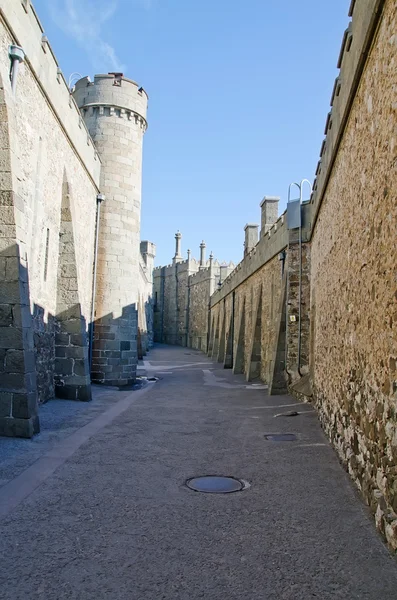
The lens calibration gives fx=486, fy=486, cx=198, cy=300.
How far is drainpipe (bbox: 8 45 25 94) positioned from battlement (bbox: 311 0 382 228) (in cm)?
493

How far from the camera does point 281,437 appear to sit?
7.73 metres

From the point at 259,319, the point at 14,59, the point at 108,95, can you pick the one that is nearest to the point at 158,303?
the point at 259,319

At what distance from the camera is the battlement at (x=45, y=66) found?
7.77 m

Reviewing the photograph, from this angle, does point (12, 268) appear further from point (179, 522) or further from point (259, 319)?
point (259, 319)

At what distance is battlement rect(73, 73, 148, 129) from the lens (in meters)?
15.9

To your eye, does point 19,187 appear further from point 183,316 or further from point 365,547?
point 183,316

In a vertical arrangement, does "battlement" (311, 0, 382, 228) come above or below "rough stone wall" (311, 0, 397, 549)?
above

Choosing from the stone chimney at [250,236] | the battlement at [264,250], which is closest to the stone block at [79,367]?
the battlement at [264,250]

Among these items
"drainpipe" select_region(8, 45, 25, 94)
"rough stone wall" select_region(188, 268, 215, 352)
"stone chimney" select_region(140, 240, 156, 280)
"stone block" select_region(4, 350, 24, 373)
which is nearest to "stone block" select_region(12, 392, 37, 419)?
"stone block" select_region(4, 350, 24, 373)

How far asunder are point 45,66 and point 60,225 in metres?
3.64

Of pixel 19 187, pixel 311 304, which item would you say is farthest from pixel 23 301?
pixel 311 304

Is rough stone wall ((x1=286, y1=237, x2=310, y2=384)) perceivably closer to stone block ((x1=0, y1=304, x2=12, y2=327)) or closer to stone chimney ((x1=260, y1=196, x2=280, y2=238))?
stone chimney ((x1=260, y1=196, x2=280, y2=238))

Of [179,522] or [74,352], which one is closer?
[179,522]

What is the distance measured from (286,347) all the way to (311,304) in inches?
64.4
